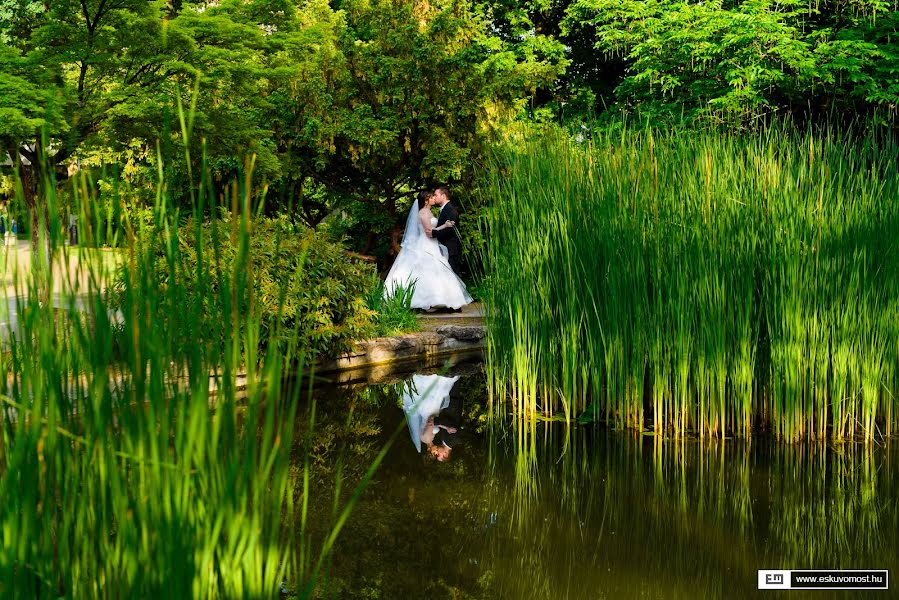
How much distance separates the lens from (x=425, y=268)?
11.2m

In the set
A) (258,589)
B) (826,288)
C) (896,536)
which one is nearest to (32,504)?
(258,589)

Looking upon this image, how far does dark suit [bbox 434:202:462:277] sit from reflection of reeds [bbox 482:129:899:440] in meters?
6.25

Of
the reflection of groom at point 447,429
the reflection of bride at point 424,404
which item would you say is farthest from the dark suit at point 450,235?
the reflection of groom at point 447,429

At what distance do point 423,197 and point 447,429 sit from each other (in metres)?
6.53

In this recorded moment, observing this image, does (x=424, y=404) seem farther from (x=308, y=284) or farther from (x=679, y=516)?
(x=679, y=516)

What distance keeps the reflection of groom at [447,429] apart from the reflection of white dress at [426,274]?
15.0 feet

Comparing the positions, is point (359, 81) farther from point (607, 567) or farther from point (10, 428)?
point (10, 428)

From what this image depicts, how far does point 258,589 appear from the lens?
1.75 meters

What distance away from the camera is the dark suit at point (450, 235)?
11.8m

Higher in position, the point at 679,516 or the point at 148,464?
the point at 148,464

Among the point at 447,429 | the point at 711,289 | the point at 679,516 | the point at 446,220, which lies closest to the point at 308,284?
the point at 447,429

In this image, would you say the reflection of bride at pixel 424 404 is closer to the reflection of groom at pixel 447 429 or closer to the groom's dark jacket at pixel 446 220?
the reflection of groom at pixel 447 429

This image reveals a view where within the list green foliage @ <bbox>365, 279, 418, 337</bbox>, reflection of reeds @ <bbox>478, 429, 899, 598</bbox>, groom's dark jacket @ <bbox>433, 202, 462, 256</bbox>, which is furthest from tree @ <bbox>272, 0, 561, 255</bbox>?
reflection of reeds @ <bbox>478, 429, 899, 598</bbox>

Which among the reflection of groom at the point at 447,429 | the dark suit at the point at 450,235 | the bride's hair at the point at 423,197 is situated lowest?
the reflection of groom at the point at 447,429
